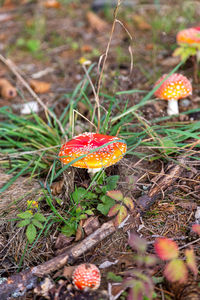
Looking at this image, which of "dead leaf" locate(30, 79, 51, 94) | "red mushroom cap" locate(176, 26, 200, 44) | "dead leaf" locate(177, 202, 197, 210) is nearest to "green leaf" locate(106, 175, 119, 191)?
"dead leaf" locate(177, 202, 197, 210)

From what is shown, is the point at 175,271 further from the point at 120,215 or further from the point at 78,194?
the point at 78,194

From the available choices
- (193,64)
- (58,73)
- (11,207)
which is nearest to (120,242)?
(11,207)

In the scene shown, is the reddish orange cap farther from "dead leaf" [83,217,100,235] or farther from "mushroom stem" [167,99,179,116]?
"mushroom stem" [167,99,179,116]

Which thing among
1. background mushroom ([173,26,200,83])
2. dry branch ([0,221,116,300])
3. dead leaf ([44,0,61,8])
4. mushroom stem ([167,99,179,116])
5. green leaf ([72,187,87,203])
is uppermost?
dead leaf ([44,0,61,8])

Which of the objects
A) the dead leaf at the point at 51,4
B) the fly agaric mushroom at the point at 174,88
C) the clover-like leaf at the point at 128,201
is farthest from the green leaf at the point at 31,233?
the dead leaf at the point at 51,4

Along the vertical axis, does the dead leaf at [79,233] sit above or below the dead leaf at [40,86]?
below

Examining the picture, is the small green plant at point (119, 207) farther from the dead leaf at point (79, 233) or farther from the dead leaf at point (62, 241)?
the dead leaf at point (62, 241)

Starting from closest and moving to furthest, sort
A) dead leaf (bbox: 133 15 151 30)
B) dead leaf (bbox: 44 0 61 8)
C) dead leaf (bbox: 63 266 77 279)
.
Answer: dead leaf (bbox: 63 266 77 279)
dead leaf (bbox: 133 15 151 30)
dead leaf (bbox: 44 0 61 8)
